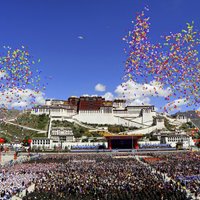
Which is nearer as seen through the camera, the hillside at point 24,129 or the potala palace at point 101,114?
the hillside at point 24,129

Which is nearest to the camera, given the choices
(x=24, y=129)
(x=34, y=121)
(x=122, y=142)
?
(x=122, y=142)

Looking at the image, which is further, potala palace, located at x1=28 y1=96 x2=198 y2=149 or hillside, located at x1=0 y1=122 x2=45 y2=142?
potala palace, located at x1=28 y1=96 x2=198 y2=149

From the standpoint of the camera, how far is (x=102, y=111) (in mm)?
131125

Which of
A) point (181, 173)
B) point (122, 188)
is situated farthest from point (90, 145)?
point (122, 188)

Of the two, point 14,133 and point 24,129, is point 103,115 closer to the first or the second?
point 24,129

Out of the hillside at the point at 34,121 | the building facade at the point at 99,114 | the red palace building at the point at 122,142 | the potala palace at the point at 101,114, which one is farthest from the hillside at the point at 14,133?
the red palace building at the point at 122,142

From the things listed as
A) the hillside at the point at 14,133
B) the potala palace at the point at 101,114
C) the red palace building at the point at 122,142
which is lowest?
the red palace building at the point at 122,142

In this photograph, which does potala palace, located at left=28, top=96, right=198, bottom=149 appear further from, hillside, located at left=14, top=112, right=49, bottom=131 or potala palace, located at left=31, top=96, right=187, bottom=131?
hillside, located at left=14, top=112, right=49, bottom=131

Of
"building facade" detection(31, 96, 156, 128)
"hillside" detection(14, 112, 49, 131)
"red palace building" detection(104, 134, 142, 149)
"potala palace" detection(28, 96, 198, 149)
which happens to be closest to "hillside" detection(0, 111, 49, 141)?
"hillside" detection(14, 112, 49, 131)

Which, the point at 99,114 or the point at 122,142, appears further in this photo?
the point at 99,114

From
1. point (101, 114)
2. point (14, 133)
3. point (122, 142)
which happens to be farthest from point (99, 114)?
point (122, 142)

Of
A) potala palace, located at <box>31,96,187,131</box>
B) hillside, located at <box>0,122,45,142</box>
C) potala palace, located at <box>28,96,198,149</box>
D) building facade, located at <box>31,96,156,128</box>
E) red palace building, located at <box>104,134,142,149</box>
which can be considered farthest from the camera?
building facade, located at <box>31,96,156,128</box>

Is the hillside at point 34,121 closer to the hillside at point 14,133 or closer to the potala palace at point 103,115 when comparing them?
the potala palace at point 103,115

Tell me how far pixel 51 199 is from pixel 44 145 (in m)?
65.9
